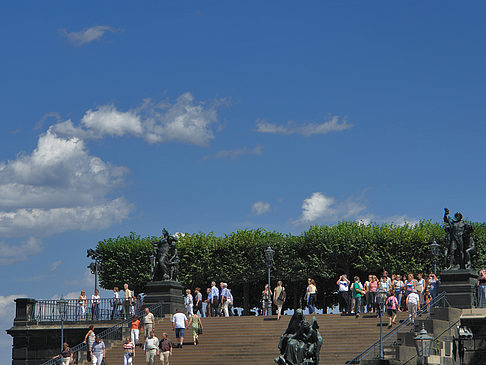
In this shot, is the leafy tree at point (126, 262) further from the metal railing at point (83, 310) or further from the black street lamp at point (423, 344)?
the black street lamp at point (423, 344)

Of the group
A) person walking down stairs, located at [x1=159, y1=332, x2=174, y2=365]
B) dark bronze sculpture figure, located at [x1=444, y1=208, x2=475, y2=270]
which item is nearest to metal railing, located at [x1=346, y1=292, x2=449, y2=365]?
dark bronze sculpture figure, located at [x1=444, y1=208, x2=475, y2=270]

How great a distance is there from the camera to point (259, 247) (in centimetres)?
5438

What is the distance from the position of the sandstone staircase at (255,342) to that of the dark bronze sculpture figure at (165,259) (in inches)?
196

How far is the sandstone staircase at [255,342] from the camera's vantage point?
97.9 ft

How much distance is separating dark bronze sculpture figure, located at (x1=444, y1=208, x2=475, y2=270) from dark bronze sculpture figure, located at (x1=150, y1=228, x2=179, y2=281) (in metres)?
12.7

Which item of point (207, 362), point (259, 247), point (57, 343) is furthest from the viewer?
point (259, 247)

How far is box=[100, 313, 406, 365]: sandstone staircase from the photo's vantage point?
1175 inches

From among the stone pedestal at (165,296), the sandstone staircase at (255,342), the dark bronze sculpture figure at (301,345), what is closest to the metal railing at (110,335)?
the stone pedestal at (165,296)

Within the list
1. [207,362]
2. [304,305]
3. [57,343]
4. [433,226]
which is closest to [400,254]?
[433,226]

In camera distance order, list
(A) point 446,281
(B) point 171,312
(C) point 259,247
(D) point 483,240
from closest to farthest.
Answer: (A) point 446,281 < (B) point 171,312 < (D) point 483,240 < (C) point 259,247

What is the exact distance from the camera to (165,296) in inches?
1542

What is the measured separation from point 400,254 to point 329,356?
77.6ft

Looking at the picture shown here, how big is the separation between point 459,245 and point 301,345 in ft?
50.5

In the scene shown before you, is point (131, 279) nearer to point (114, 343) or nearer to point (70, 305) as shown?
point (70, 305)
